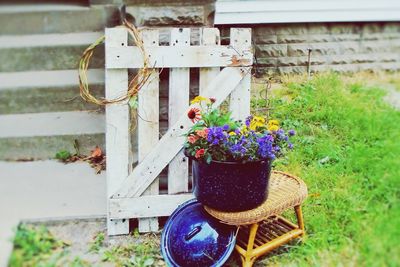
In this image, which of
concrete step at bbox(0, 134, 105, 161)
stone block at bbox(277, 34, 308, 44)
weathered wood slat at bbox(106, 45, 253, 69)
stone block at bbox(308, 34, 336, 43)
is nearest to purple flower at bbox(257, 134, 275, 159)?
weathered wood slat at bbox(106, 45, 253, 69)

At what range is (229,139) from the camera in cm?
288

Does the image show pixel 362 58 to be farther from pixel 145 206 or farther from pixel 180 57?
pixel 145 206

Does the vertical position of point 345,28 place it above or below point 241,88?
above

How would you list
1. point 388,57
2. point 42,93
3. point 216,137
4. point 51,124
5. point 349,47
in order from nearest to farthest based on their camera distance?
1. point 216,137
2. point 51,124
3. point 42,93
4. point 349,47
5. point 388,57

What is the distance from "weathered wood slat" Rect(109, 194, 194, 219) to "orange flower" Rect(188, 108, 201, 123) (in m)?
0.51

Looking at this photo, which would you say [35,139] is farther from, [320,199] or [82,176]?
[320,199]

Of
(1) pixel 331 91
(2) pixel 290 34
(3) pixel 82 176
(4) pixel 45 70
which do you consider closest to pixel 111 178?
(3) pixel 82 176

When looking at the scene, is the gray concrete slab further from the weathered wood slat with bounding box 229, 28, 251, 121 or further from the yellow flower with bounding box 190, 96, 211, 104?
the weathered wood slat with bounding box 229, 28, 251, 121

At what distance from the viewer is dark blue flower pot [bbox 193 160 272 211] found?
2.86 m

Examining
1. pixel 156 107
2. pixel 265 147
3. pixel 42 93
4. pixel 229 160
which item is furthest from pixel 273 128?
pixel 42 93

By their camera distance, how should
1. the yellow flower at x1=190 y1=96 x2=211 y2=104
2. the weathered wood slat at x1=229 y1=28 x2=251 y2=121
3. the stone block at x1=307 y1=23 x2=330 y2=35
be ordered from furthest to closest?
the stone block at x1=307 y1=23 x2=330 y2=35
the weathered wood slat at x1=229 y1=28 x2=251 y2=121
the yellow flower at x1=190 y1=96 x2=211 y2=104

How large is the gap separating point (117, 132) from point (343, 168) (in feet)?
5.06

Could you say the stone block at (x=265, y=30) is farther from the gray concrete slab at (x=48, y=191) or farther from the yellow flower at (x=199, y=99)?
the yellow flower at (x=199, y=99)

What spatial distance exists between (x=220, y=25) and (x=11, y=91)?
2215 millimetres
